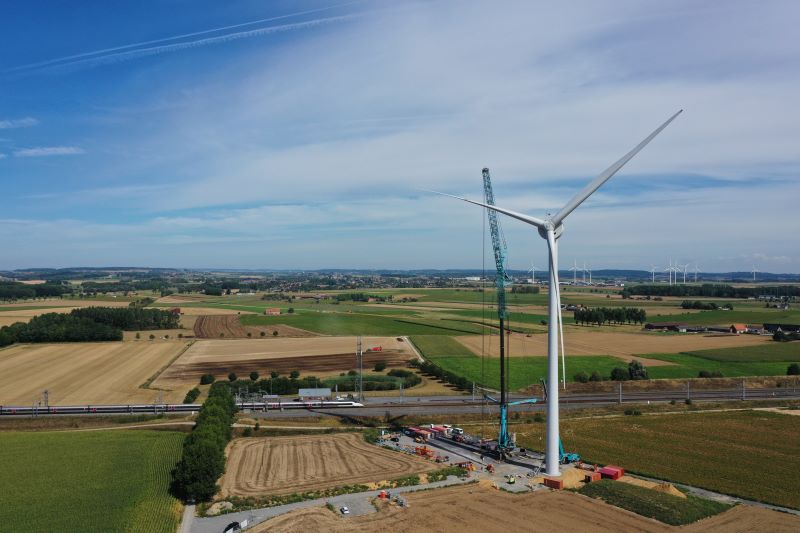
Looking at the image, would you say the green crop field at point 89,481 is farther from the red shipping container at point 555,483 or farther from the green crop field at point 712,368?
the green crop field at point 712,368

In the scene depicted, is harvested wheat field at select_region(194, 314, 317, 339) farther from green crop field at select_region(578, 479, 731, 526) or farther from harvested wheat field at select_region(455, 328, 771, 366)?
green crop field at select_region(578, 479, 731, 526)

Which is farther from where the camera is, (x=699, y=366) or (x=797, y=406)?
(x=699, y=366)

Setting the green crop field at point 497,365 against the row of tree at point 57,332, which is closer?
the green crop field at point 497,365

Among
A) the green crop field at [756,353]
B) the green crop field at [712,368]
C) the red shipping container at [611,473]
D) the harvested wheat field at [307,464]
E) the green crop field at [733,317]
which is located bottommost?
Result: the harvested wheat field at [307,464]

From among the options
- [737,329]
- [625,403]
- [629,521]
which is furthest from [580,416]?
[737,329]

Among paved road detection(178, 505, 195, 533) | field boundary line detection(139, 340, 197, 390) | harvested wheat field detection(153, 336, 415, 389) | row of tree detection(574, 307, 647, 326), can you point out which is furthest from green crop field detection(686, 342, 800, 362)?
paved road detection(178, 505, 195, 533)

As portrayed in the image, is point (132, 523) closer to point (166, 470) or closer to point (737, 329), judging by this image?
point (166, 470)

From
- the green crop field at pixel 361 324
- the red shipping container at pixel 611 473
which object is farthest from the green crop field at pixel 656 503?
the green crop field at pixel 361 324
